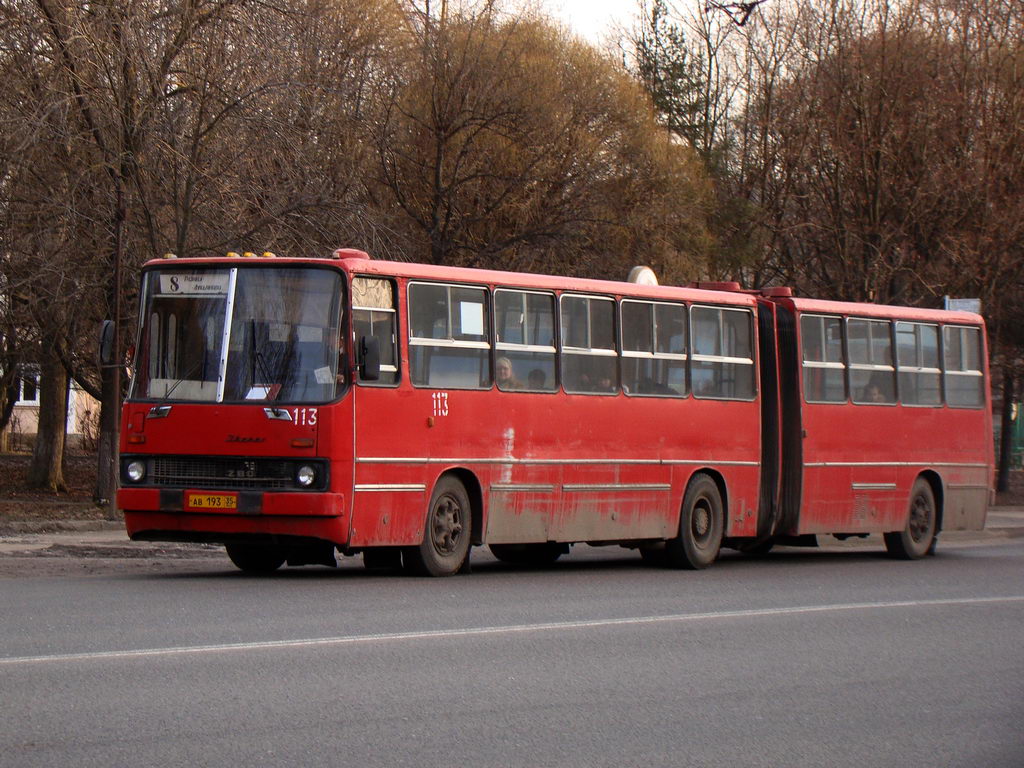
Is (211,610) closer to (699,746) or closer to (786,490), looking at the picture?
(699,746)

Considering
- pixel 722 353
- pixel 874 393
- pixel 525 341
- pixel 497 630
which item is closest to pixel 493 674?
pixel 497 630

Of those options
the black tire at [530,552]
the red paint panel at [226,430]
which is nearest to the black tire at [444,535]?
the red paint panel at [226,430]

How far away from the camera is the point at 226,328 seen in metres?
14.5

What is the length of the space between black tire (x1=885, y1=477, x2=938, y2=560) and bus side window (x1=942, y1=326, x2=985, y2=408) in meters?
1.40

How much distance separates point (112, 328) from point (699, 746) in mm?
9223

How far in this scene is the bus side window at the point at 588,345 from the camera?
17.0 m

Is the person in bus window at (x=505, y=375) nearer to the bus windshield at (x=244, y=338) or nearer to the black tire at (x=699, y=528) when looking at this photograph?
the bus windshield at (x=244, y=338)

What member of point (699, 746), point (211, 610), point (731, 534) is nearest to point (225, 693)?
point (699, 746)

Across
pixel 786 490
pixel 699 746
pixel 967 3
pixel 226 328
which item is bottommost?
pixel 699 746

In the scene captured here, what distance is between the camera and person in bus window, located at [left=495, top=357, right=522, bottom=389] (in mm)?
16094

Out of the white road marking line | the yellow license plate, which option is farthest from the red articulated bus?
the white road marking line

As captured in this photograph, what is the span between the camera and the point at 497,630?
36.9 ft

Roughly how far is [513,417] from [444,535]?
4.94 ft

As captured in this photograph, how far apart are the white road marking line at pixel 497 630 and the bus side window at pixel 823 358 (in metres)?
5.11
